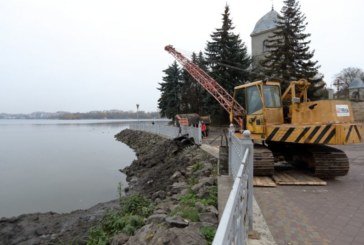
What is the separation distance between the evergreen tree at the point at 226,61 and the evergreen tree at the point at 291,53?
2587 mm

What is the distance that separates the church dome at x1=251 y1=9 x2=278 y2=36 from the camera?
171 feet

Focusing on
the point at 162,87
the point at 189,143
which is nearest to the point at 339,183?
the point at 189,143

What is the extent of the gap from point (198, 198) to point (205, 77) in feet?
97.4

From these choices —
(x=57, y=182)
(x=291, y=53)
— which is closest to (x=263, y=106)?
(x=57, y=182)

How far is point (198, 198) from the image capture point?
7633mm

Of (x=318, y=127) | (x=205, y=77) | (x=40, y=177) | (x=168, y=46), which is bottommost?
(x=40, y=177)

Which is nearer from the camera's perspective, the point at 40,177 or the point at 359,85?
the point at 40,177

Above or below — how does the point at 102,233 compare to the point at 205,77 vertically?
below

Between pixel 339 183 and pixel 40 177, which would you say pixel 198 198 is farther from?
pixel 40 177

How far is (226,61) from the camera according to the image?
118 ft

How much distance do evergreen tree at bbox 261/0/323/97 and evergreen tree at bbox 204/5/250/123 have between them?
2.59 meters

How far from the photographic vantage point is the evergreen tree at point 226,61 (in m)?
36.1

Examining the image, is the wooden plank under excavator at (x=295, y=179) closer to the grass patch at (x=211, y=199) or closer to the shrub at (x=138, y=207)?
the grass patch at (x=211, y=199)

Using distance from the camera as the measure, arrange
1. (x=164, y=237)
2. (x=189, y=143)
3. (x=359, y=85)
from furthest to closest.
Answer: (x=359, y=85) → (x=189, y=143) → (x=164, y=237)
